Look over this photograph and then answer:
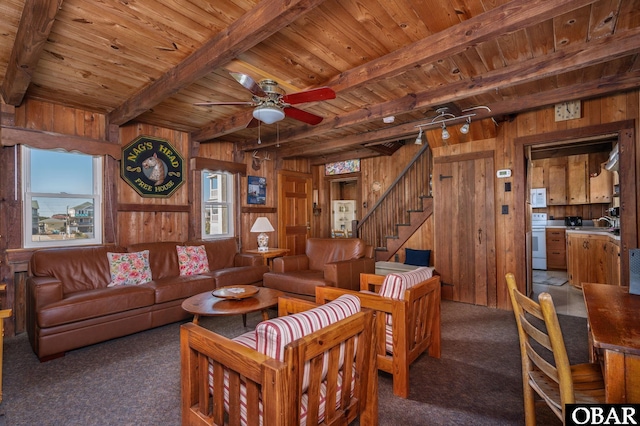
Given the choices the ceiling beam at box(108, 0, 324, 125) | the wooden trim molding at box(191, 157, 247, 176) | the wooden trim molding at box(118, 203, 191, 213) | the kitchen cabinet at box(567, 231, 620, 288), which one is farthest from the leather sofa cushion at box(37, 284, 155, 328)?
the kitchen cabinet at box(567, 231, 620, 288)

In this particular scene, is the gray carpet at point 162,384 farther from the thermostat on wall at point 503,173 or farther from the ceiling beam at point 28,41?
the ceiling beam at point 28,41

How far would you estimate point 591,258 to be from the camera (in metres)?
4.87

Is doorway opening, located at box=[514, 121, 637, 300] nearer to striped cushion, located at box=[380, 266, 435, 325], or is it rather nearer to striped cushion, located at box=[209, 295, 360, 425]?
striped cushion, located at box=[380, 266, 435, 325]

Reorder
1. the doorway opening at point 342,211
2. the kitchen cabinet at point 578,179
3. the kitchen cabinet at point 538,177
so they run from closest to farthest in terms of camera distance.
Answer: the kitchen cabinet at point 578,179 < the kitchen cabinet at point 538,177 < the doorway opening at point 342,211

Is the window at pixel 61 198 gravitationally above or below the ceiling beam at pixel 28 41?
below

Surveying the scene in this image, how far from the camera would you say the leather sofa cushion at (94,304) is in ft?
8.73

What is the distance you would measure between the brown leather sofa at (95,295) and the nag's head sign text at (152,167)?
89 cm

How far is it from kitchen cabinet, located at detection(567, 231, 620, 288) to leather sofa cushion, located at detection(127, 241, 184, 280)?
580cm

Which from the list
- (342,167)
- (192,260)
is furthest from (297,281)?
(342,167)


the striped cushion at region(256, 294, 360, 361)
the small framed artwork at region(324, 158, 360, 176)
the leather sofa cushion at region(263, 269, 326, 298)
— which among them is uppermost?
the small framed artwork at region(324, 158, 360, 176)

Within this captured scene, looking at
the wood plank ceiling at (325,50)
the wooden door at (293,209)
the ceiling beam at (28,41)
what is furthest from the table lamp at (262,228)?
the ceiling beam at (28,41)

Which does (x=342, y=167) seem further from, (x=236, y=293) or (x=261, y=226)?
(x=236, y=293)

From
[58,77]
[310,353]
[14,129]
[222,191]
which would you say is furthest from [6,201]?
[310,353]

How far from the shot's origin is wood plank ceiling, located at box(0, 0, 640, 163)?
196 centimetres
